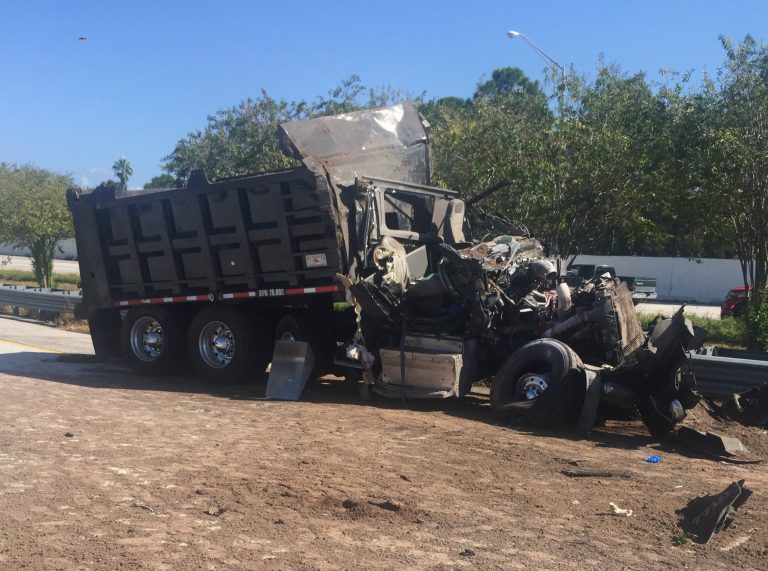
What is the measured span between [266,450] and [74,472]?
163 centimetres

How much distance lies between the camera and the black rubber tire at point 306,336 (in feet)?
36.4

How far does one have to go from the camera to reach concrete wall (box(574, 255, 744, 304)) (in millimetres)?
39000

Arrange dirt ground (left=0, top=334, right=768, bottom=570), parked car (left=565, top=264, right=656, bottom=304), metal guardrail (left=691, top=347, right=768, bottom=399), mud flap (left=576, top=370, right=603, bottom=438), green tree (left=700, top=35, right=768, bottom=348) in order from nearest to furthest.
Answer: dirt ground (left=0, top=334, right=768, bottom=570), mud flap (left=576, top=370, right=603, bottom=438), metal guardrail (left=691, top=347, right=768, bottom=399), parked car (left=565, top=264, right=656, bottom=304), green tree (left=700, top=35, right=768, bottom=348)

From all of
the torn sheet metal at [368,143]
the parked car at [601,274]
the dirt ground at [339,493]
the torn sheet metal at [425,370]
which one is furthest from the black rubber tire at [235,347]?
the parked car at [601,274]

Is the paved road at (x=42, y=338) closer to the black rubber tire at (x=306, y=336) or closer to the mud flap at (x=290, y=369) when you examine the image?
the black rubber tire at (x=306, y=336)

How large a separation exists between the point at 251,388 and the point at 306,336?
109 centimetres

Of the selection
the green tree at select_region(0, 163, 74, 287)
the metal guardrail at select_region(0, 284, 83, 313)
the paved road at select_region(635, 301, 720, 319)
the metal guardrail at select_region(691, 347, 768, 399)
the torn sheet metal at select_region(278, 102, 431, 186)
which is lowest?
the paved road at select_region(635, 301, 720, 319)

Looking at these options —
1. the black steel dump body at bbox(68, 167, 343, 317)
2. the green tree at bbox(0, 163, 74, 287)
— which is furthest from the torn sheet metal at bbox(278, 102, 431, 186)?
the green tree at bbox(0, 163, 74, 287)

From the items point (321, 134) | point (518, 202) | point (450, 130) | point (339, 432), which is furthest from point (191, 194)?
point (450, 130)

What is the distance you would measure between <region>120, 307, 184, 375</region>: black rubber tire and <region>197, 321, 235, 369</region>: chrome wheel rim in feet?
1.99

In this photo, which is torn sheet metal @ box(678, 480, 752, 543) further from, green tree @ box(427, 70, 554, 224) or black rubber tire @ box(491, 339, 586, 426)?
green tree @ box(427, 70, 554, 224)

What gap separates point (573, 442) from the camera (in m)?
7.70

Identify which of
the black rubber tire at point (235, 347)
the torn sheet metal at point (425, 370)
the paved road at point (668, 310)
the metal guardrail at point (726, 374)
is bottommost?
the paved road at point (668, 310)

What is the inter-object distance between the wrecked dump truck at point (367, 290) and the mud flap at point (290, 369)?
38cm
